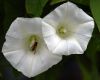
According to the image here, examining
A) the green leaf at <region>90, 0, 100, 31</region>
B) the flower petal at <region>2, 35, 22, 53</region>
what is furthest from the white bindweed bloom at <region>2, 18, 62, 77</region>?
the green leaf at <region>90, 0, 100, 31</region>

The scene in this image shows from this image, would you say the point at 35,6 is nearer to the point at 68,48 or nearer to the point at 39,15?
the point at 39,15

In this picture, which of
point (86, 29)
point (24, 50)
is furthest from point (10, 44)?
point (86, 29)

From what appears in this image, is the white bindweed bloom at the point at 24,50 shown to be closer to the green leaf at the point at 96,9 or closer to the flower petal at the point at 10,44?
the flower petal at the point at 10,44

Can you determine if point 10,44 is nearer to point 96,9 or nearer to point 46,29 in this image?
point 46,29

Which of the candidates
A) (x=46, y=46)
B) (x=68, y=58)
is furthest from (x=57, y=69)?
(x=46, y=46)

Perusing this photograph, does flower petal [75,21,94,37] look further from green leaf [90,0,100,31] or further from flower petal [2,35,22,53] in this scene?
flower petal [2,35,22,53]

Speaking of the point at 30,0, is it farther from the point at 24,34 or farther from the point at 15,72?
the point at 15,72

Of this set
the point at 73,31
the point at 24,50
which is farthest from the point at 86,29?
the point at 24,50
